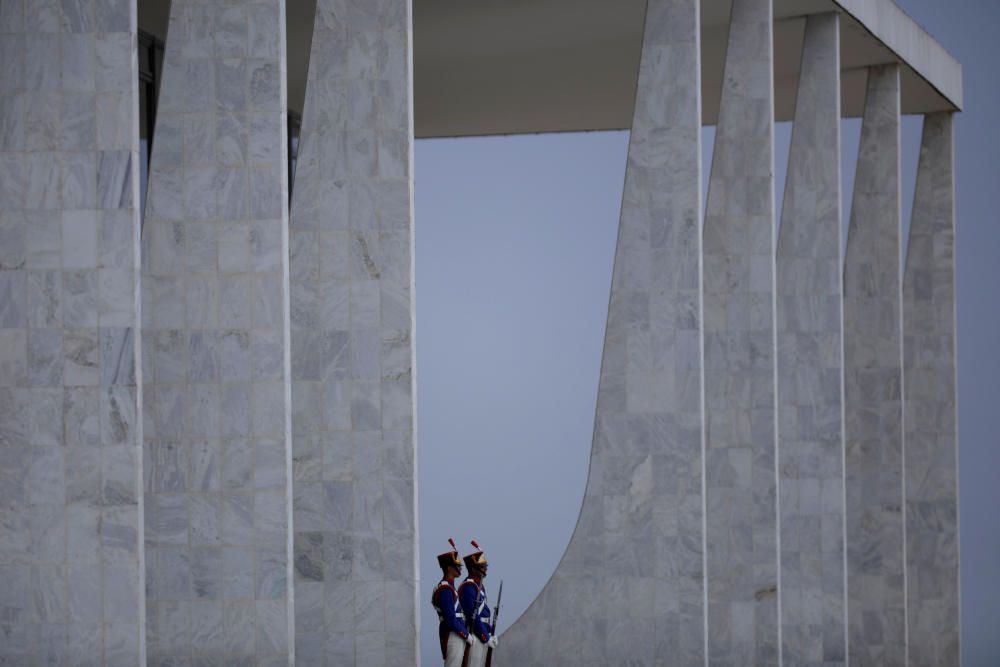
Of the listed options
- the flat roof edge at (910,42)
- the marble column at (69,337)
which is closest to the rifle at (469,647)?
the marble column at (69,337)

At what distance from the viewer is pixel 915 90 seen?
32.0m

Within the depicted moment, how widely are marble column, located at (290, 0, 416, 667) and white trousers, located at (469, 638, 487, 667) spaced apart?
166 cm

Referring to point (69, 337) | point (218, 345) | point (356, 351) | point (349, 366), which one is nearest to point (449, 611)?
point (349, 366)

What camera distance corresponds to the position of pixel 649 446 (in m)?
22.3

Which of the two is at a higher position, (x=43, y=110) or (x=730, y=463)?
(x=43, y=110)

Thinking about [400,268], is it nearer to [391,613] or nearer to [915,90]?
[391,613]

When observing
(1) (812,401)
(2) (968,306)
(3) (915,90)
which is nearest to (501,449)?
(2) (968,306)

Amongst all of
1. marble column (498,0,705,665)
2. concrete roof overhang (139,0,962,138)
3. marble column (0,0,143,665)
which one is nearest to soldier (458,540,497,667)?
marble column (498,0,705,665)

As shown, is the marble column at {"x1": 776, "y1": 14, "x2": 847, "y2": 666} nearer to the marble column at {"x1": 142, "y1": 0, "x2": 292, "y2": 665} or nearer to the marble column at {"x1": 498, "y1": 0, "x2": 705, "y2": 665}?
the marble column at {"x1": 498, "y1": 0, "x2": 705, "y2": 665}

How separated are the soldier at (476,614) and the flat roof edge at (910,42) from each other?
34.2 feet

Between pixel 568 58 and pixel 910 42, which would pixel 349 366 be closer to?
pixel 568 58

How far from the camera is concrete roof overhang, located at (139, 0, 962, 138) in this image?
2577 cm

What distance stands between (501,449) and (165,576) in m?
35.1

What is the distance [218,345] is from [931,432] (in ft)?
62.3
